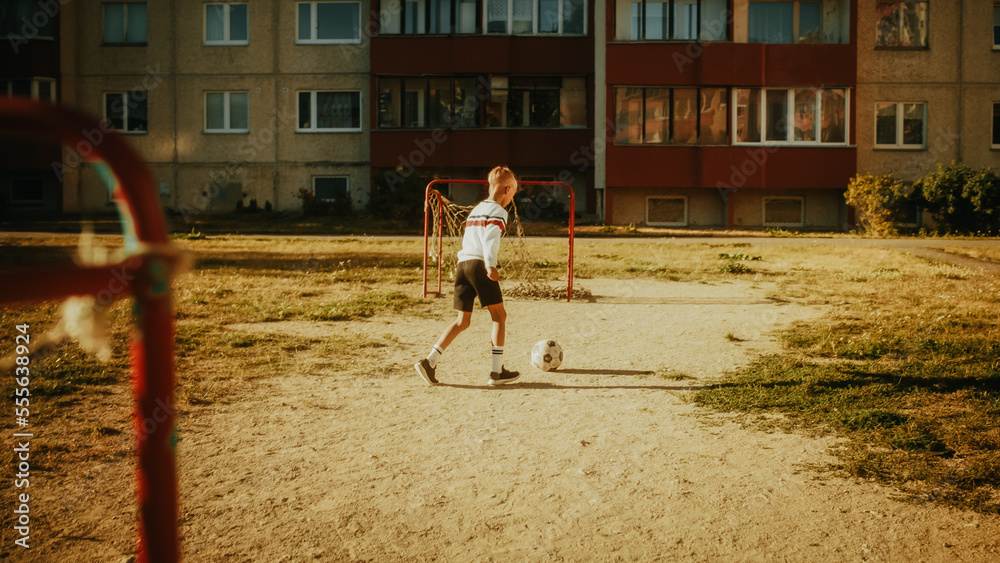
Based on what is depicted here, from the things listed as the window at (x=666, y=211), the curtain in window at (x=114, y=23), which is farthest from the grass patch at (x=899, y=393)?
the curtain in window at (x=114, y=23)

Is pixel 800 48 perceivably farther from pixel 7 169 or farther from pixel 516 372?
pixel 7 169

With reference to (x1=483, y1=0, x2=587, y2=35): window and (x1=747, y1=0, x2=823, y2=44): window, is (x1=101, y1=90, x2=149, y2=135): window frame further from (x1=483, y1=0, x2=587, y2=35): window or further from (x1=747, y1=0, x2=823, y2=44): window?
(x1=747, y1=0, x2=823, y2=44): window

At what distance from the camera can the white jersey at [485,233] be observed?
6359 millimetres

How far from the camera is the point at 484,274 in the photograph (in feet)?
21.3

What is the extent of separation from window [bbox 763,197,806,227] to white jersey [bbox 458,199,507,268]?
24.1 meters

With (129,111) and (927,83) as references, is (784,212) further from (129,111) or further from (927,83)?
(129,111)

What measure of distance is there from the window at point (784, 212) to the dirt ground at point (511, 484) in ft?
76.6

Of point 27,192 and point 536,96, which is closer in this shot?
point 536,96

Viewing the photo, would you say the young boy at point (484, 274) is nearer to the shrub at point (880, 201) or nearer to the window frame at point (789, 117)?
the shrub at point (880, 201)

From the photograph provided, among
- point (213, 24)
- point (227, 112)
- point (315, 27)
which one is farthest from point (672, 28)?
point (213, 24)

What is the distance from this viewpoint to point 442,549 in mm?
3459

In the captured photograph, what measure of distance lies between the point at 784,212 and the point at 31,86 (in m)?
27.2

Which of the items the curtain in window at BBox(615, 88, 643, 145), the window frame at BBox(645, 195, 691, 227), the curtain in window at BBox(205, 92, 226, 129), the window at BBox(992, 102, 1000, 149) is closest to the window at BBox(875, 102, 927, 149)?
the window at BBox(992, 102, 1000, 149)

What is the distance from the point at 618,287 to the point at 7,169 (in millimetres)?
27966
